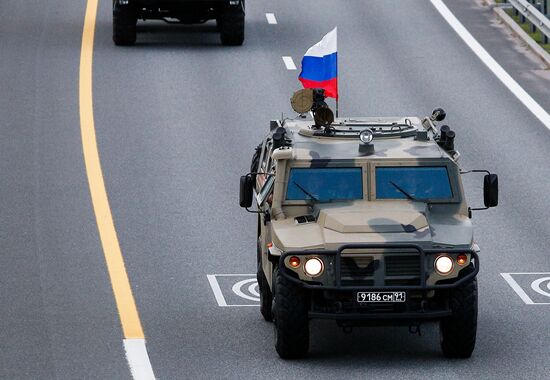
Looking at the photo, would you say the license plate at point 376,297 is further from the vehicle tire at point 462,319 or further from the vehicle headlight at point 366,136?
the vehicle headlight at point 366,136

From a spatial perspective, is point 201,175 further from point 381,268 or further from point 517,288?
point 381,268

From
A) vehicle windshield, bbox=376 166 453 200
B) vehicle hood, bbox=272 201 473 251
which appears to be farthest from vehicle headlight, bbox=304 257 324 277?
vehicle windshield, bbox=376 166 453 200

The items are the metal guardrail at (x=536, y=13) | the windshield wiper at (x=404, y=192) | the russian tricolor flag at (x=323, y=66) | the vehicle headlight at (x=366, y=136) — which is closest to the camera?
the windshield wiper at (x=404, y=192)

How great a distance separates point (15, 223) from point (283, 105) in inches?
334

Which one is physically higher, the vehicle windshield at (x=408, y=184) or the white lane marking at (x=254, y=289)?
the vehicle windshield at (x=408, y=184)

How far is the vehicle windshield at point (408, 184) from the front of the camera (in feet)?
57.4

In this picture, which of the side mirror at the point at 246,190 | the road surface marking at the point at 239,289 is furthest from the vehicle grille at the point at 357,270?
the road surface marking at the point at 239,289

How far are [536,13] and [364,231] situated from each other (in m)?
19.1

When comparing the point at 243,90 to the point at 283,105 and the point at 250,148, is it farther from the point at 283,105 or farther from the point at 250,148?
the point at 250,148

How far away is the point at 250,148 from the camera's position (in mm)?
27828

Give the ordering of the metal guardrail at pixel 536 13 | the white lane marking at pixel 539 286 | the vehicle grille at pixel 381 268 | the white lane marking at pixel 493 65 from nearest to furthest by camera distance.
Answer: the vehicle grille at pixel 381 268 → the white lane marking at pixel 539 286 → the white lane marking at pixel 493 65 → the metal guardrail at pixel 536 13

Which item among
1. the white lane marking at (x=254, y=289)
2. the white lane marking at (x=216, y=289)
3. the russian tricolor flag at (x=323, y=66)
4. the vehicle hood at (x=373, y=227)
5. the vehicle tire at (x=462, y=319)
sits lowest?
the white lane marking at (x=254, y=289)

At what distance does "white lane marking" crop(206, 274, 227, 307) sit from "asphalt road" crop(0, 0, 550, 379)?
8cm

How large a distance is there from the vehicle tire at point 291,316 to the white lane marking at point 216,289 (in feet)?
8.69
